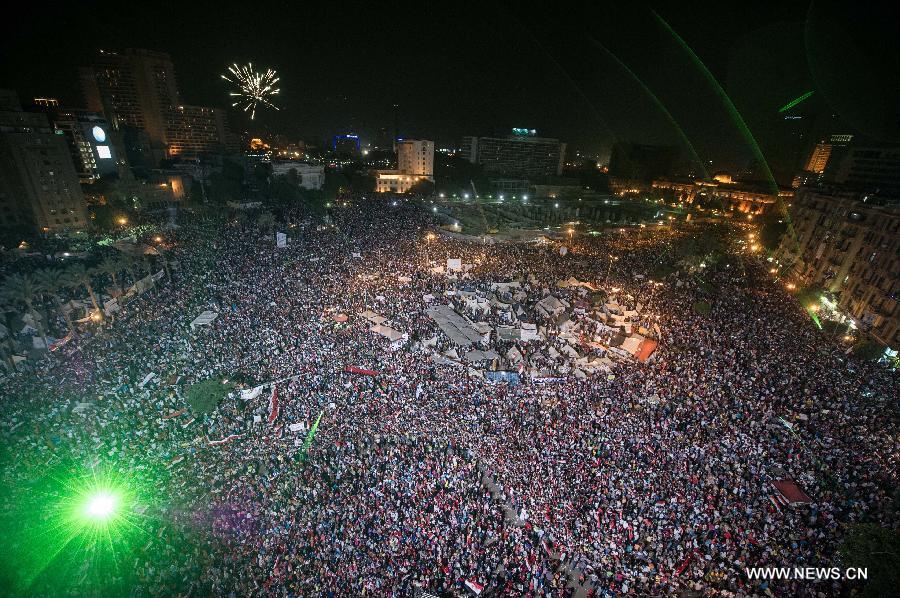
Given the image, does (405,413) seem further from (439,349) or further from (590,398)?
(590,398)

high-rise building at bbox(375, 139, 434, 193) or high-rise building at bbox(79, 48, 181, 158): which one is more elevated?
high-rise building at bbox(79, 48, 181, 158)

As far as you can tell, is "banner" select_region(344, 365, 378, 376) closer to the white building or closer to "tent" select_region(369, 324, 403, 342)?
"tent" select_region(369, 324, 403, 342)

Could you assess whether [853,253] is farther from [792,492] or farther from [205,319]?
[205,319]

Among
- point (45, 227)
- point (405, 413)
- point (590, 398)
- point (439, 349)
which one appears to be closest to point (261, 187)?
point (45, 227)

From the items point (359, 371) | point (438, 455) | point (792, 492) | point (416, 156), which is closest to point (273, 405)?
point (359, 371)

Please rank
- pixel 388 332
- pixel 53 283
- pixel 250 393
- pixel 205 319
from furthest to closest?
pixel 53 283 < pixel 388 332 < pixel 205 319 < pixel 250 393

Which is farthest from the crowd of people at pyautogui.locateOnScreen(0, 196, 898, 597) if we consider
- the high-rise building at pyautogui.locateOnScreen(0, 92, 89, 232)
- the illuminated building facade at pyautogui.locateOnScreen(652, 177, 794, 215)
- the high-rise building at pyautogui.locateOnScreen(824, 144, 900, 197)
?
the illuminated building facade at pyautogui.locateOnScreen(652, 177, 794, 215)
